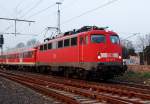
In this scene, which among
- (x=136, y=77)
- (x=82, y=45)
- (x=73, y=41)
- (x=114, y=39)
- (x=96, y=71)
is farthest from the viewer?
(x=136, y=77)

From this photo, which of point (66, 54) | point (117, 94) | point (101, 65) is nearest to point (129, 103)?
point (117, 94)

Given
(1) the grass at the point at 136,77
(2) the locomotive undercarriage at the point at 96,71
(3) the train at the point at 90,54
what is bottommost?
(1) the grass at the point at 136,77

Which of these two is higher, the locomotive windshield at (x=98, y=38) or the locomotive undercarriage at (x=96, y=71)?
the locomotive windshield at (x=98, y=38)

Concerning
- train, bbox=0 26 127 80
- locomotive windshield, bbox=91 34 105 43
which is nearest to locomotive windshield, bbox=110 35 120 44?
train, bbox=0 26 127 80

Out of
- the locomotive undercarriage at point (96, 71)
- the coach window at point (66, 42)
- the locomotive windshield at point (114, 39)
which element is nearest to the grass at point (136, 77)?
the locomotive undercarriage at point (96, 71)

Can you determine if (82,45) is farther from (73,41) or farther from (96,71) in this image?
(96,71)

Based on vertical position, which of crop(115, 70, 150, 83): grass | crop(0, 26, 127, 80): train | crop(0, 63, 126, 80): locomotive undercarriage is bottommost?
crop(115, 70, 150, 83): grass

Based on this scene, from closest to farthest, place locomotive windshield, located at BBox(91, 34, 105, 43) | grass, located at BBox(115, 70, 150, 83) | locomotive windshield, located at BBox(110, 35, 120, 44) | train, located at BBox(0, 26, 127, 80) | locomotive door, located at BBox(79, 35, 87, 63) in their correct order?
1. train, located at BBox(0, 26, 127, 80)
2. locomotive windshield, located at BBox(91, 34, 105, 43)
3. locomotive door, located at BBox(79, 35, 87, 63)
4. locomotive windshield, located at BBox(110, 35, 120, 44)
5. grass, located at BBox(115, 70, 150, 83)

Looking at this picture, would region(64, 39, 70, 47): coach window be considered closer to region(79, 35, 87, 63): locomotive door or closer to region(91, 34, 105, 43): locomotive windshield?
region(79, 35, 87, 63): locomotive door

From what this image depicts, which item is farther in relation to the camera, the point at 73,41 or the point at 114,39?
the point at 73,41

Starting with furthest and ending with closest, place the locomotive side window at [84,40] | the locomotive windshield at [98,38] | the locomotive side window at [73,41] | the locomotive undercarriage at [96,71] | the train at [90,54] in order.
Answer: the locomotive side window at [73,41], the locomotive side window at [84,40], the locomotive windshield at [98,38], the train at [90,54], the locomotive undercarriage at [96,71]

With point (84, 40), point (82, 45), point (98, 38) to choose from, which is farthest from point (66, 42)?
point (98, 38)

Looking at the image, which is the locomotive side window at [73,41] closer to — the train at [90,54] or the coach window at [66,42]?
the train at [90,54]

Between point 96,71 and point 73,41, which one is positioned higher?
point 73,41
